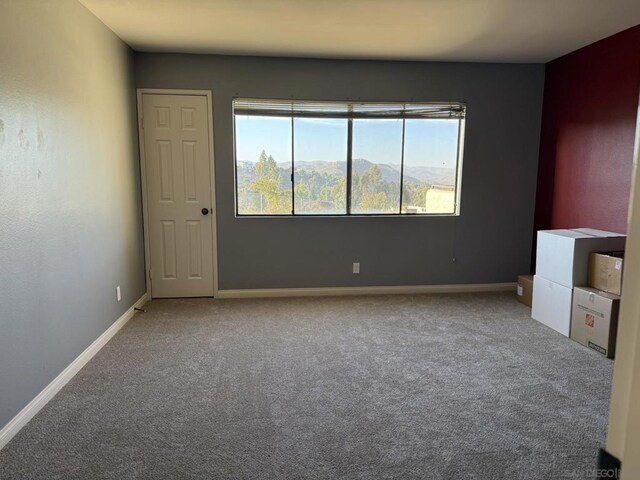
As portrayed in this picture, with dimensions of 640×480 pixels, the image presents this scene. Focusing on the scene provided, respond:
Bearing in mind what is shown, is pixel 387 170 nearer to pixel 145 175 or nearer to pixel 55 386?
pixel 145 175

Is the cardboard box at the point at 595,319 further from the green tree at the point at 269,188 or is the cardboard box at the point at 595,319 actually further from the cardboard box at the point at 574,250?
the green tree at the point at 269,188

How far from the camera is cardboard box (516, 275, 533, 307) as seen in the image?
4.32 metres

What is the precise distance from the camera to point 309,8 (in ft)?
10.2

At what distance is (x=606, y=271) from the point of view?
332 cm

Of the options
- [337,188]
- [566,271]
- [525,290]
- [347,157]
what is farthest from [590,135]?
[337,188]

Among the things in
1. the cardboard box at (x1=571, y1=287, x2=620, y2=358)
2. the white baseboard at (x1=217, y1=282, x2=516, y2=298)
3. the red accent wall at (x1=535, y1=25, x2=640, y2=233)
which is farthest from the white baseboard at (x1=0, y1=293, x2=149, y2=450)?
the red accent wall at (x1=535, y1=25, x2=640, y2=233)

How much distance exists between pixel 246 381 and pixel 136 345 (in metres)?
1.14

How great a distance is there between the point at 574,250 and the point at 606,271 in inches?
10.8

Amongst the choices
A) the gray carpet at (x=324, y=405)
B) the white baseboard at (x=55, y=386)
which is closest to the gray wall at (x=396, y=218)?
the gray carpet at (x=324, y=405)

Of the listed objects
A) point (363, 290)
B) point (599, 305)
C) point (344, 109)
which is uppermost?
point (344, 109)

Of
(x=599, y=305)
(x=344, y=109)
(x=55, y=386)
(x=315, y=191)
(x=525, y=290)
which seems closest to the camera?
(x=55, y=386)

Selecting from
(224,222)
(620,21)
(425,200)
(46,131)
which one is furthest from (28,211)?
(620,21)

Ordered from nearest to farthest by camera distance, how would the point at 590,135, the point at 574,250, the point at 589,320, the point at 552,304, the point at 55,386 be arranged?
the point at 55,386
the point at 589,320
the point at 574,250
the point at 552,304
the point at 590,135

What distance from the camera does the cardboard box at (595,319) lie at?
3123 mm
